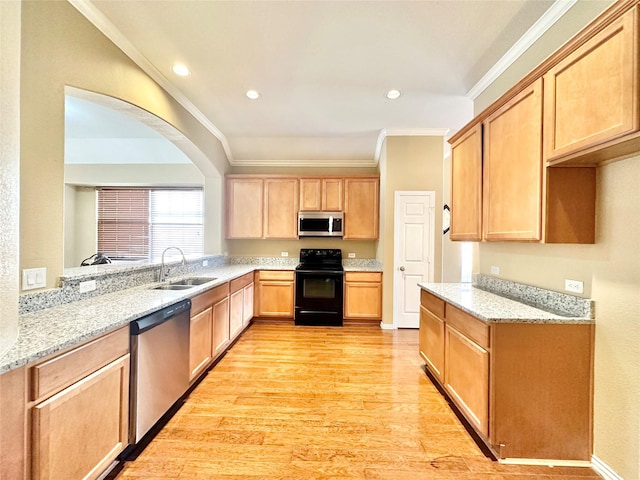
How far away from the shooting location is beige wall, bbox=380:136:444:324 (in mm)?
4156

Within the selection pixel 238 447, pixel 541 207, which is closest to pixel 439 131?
Answer: pixel 541 207

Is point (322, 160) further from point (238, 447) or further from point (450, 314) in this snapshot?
point (238, 447)

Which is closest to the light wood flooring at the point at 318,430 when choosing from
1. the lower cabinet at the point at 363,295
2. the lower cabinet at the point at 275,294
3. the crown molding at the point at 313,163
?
the lower cabinet at the point at 363,295

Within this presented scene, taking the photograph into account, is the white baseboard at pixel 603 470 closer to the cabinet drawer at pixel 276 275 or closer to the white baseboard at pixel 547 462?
the white baseboard at pixel 547 462

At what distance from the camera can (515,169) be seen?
6.45 feet

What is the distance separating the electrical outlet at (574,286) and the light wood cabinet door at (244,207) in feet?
13.2

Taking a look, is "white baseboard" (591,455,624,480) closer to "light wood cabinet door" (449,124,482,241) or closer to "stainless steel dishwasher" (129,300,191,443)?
"light wood cabinet door" (449,124,482,241)

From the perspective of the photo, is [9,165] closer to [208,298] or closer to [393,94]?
[208,298]

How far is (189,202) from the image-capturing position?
556 centimetres

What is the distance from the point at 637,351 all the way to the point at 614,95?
4.24 ft

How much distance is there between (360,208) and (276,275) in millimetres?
1794

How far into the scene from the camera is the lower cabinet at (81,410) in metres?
1.16

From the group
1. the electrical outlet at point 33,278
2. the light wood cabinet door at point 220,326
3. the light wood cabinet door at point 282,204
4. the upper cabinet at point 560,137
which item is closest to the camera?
the upper cabinet at point 560,137

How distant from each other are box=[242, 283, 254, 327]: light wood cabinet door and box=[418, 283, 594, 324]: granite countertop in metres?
2.57
